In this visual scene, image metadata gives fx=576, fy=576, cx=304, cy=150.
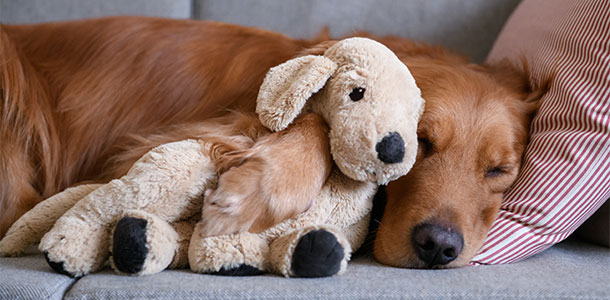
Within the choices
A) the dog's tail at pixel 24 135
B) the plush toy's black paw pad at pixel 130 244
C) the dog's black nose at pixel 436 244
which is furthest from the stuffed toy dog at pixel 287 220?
the dog's tail at pixel 24 135

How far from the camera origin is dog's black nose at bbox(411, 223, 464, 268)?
1231mm

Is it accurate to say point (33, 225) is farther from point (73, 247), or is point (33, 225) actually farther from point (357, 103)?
point (357, 103)

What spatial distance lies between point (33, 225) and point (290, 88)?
65 centimetres

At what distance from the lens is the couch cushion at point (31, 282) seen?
3.37ft

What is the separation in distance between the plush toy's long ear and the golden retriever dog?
5cm

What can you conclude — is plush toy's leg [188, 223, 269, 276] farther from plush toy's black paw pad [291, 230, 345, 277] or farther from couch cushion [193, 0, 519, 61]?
couch cushion [193, 0, 519, 61]

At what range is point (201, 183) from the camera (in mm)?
1167

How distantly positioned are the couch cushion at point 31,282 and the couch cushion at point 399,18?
165cm

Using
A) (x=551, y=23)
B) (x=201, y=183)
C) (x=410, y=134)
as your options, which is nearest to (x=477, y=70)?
(x=551, y=23)

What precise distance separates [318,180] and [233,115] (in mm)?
420

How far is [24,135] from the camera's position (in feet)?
5.41

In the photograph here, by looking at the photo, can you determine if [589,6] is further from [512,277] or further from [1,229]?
[1,229]

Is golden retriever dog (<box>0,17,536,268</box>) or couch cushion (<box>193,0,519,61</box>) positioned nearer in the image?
golden retriever dog (<box>0,17,536,268</box>)

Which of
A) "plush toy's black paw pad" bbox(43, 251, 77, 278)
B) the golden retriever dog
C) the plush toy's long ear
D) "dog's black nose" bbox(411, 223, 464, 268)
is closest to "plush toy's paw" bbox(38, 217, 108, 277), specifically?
"plush toy's black paw pad" bbox(43, 251, 77, 278)
